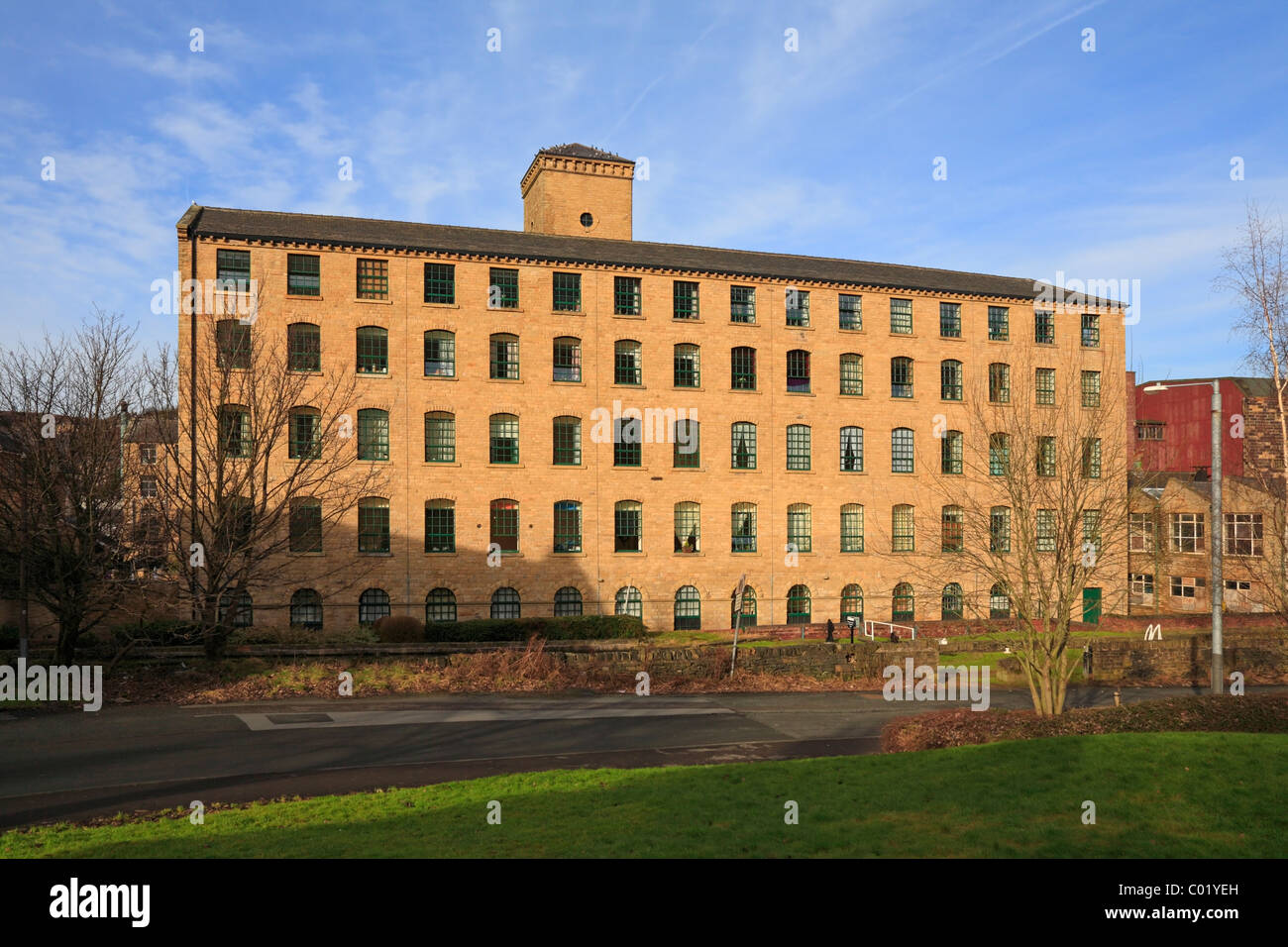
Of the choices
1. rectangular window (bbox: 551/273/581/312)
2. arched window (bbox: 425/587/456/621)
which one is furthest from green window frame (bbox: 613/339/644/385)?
arched window (bbox: 425/587/456/621)

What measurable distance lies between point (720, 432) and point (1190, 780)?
29504 millimetres

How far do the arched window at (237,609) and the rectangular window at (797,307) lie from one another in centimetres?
2597

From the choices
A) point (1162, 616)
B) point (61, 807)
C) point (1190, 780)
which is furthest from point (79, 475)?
point (1162, 616)

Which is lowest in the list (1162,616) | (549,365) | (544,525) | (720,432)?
(1162,616)

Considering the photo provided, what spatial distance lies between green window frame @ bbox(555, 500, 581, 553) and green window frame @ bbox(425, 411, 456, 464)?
4948mm

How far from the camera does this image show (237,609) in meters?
25.9

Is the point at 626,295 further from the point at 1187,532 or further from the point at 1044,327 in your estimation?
the point at 1187,532

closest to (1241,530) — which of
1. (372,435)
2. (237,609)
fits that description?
(372,435)

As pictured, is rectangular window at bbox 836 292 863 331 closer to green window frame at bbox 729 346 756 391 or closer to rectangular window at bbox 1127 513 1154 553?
green window frame at bbox 729 346 756 391

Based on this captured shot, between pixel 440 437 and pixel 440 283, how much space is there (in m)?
6.39

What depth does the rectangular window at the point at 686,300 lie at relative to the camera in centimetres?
4028

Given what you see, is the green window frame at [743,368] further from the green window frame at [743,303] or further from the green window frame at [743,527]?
the green window frame at [743,527]
